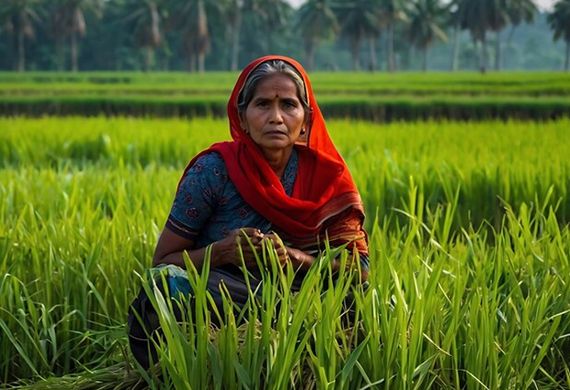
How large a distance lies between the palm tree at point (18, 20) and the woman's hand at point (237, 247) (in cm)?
4467

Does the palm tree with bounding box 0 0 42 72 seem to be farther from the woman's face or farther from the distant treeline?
the woman's face

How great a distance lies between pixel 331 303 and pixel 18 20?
1794 inches

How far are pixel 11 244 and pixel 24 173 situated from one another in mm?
2087

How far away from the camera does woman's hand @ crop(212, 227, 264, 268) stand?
6.75 ft

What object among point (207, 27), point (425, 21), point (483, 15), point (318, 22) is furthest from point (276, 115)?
point (425, 21)

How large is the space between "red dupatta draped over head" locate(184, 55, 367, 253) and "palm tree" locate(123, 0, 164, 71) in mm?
43849

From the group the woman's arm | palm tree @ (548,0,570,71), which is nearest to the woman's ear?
the woman's arm

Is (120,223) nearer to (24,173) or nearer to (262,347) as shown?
(262,347)

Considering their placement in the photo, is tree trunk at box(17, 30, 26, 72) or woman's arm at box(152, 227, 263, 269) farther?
tree trunk at box(17, 30, 26, 72)

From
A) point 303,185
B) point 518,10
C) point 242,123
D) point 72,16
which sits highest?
point 518,10

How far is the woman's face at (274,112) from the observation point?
2162 mm

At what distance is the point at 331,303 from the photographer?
1854mm

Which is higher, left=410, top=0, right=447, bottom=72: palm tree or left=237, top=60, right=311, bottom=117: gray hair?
left=410, top=0, right=447, bottom=72: palm tree

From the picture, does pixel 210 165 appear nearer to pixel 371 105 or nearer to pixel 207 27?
pixel 371 105
